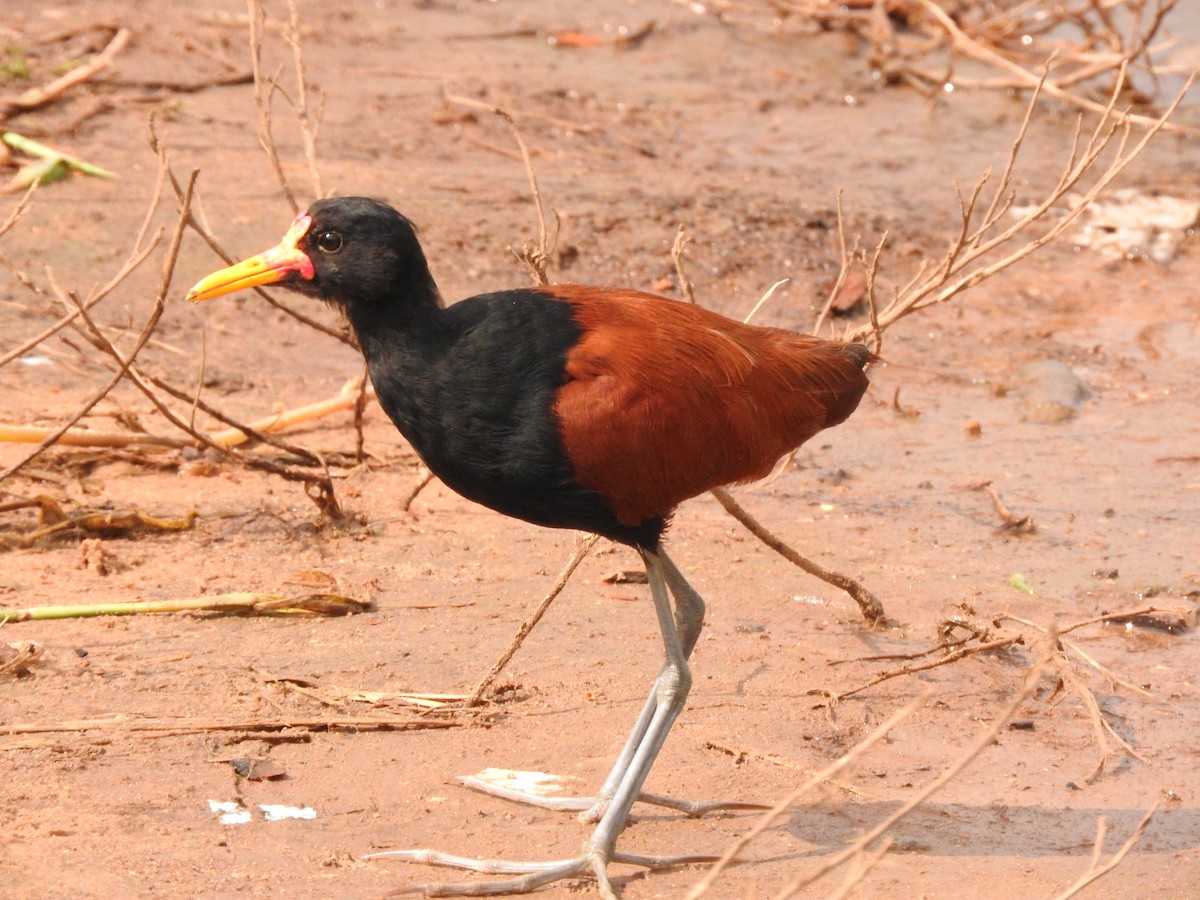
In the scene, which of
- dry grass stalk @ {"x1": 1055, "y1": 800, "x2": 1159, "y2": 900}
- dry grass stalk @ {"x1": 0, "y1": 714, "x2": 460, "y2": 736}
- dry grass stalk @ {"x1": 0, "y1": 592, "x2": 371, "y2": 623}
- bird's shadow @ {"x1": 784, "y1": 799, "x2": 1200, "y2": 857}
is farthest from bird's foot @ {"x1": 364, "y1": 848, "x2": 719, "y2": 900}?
dry grass stalk @ {"x1": 0, "y1": 592, "x2": 371, "y2": 623}

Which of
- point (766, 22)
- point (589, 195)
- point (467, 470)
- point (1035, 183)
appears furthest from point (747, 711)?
point (766, 22)

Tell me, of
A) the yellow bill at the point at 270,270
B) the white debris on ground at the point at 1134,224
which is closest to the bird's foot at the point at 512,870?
the yellow bill at the point at 270,270

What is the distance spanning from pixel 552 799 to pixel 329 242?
1.75 m

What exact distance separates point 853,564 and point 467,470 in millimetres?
2598

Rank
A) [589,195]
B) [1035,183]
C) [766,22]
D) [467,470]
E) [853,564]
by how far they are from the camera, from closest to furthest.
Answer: [467,470]
[853,564]
[589,195]
[1035,183]
[766,22]

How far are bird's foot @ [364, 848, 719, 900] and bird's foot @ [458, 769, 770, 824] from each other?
0.86ft

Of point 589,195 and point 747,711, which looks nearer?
point 747,711

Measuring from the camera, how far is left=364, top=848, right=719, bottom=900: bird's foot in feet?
13.1

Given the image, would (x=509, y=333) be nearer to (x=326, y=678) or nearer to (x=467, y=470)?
(x=467, y=470)

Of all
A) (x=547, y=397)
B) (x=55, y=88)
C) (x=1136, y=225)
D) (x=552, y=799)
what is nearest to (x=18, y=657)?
(x=552, y=799)

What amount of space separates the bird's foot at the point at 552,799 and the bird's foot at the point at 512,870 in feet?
0.86

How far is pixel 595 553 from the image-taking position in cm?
620

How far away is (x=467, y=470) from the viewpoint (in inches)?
160

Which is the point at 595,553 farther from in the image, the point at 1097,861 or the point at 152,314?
the point at 1097,861
